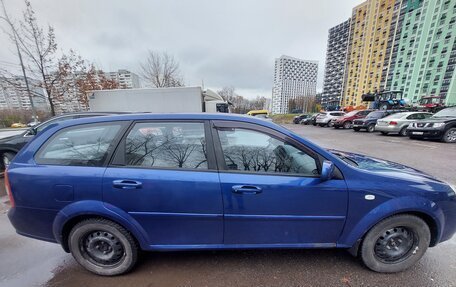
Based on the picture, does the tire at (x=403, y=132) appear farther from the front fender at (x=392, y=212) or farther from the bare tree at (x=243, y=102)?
the bare tree at (x=243, y=102)

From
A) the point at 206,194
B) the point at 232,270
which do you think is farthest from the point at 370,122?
the point at 206,194

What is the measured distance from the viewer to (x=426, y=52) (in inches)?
2042

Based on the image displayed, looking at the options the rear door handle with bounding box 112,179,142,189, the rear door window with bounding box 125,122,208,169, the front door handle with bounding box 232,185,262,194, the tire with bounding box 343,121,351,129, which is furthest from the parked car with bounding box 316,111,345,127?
the rear door handle with bounding box 112,179,142,189

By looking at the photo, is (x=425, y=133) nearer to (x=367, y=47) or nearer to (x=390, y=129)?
(x=390, y=129)

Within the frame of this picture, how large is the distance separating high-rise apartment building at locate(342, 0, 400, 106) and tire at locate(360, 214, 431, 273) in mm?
75107

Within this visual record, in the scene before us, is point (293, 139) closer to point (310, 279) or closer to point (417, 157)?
point (310, 279)

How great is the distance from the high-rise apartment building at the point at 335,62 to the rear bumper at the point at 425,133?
9005cm

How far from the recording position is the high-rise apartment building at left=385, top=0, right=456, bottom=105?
4628cm

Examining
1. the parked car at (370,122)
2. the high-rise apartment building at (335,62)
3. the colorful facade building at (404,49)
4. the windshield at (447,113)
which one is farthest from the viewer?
the high-rise apartment building at (335,62)

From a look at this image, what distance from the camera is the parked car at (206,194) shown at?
5.92 ft

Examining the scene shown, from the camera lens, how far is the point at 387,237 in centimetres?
200

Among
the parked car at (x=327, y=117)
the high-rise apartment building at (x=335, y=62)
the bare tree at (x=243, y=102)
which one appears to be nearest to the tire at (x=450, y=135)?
the parked car at (x=327, y=117)

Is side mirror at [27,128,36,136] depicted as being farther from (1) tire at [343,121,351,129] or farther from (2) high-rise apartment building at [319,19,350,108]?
(2) high-rise apartment building at [319,19,350,108]

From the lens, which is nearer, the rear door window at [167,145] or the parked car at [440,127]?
the rear door window at [167,145]
